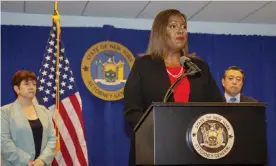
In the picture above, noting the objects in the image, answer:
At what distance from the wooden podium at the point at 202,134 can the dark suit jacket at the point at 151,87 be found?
A: 41cm

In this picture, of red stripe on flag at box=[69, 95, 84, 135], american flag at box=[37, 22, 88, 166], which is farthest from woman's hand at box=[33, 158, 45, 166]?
red stripe on flag at box=[69, 95, 84, 135]

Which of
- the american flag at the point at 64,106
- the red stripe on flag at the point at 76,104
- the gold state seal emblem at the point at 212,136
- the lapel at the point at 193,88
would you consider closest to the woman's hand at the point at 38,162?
the american flag at the point at 64,106

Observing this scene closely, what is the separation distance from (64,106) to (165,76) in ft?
10.4

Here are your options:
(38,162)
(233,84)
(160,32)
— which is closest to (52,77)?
(38,162)

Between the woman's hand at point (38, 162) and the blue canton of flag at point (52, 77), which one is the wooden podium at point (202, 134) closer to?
the woman's hand at point (38, 162)

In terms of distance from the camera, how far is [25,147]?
397 cm

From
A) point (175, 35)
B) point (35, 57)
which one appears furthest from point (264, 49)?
point (175, 35)

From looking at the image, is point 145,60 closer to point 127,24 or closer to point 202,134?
point 202,134

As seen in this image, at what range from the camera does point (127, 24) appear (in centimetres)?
628

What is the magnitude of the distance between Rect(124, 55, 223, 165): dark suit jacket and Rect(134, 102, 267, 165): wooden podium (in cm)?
41

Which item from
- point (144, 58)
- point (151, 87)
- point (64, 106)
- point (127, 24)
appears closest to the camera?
point (151, 87)

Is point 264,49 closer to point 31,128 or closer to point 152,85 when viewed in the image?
point 31,128

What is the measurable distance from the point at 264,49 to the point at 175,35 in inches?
183

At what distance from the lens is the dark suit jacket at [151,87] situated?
2.03 meters
